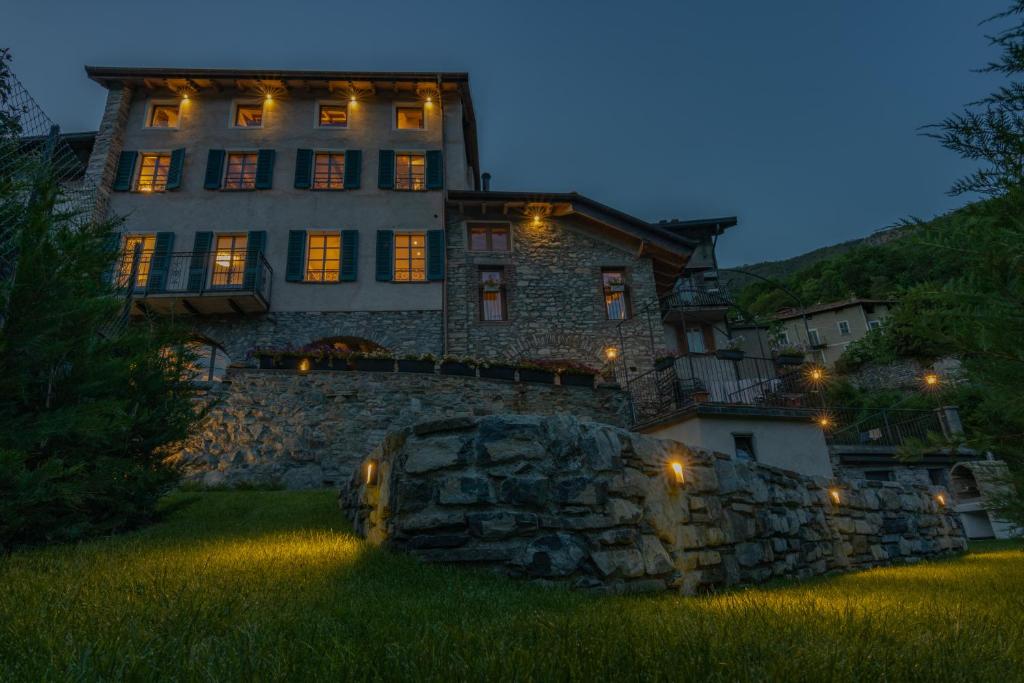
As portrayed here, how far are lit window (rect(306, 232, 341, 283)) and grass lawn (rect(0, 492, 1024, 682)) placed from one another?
37.8 feet

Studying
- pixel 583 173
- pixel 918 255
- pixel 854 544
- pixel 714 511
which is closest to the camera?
pixel 918 255

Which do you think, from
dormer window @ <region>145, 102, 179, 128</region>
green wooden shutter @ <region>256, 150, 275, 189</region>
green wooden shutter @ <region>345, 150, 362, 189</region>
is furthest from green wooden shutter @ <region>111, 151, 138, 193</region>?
green wooden shutter @ <region>345, 150, 362, 189</region>

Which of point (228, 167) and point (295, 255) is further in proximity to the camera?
point (228, 167)

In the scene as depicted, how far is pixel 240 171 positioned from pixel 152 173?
102 inches

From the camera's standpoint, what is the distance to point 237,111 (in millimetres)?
16484

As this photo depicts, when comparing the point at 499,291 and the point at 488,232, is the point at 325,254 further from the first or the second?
the point at 499,291

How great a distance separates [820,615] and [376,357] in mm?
9671

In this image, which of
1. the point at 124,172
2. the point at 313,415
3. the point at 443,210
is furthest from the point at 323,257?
the point at 124,172

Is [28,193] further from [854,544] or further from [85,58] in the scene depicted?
[85,58]

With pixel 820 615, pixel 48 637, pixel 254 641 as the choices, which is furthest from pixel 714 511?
pixel 48 637

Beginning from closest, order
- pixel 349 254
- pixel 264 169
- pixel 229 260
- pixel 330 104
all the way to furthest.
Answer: pixel 229 260 → pixel 349 254 → pixel 264 169 → pixel 330 104

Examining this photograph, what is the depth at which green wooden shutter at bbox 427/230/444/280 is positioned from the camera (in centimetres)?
1470

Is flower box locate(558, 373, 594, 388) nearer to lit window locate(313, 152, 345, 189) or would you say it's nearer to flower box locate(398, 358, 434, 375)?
flower box locate(398, 358, 434, 375)

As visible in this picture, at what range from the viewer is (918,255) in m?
2.93
